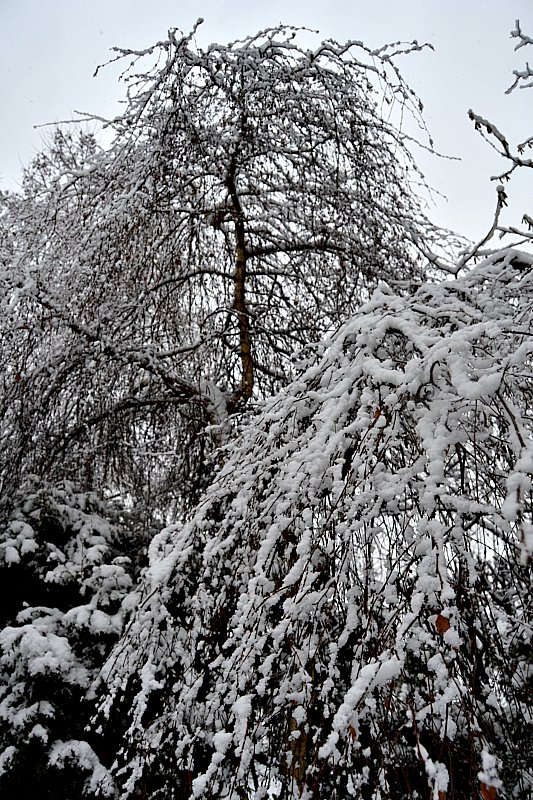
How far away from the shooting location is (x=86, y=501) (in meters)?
4.63

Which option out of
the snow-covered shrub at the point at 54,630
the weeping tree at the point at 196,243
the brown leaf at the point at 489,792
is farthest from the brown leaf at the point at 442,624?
the snow-covered shrub at the point at 54,630

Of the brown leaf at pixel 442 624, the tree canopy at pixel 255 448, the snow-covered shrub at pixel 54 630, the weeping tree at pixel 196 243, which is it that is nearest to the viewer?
the brown leaf at pixel 442 624

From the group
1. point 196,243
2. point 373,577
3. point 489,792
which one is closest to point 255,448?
point 373,577

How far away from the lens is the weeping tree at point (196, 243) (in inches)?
121

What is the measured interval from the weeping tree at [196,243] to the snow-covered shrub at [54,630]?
0.66 meters

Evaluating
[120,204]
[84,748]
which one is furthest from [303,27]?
[84,748]

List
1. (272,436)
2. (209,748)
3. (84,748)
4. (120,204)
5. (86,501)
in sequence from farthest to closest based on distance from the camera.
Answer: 1. (86,501)
2. (84,748)
3. (120,204)
4. (209,748)
5. (272,436)

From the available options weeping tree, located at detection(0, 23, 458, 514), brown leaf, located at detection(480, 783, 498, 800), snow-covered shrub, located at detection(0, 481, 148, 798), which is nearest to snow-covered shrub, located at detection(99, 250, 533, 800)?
brown leaf, located at detection(480, 783, 498, 800)

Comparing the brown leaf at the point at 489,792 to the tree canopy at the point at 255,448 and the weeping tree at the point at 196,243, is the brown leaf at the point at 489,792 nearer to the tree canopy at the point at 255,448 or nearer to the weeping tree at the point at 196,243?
the tree canopy at the point at 255,448

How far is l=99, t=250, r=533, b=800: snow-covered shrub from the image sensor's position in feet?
3.33

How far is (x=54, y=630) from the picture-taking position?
3.88 m

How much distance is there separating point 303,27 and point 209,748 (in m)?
3.38

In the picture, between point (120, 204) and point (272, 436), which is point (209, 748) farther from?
point (120, 204)

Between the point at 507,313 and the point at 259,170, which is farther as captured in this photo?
the point at 259,170
